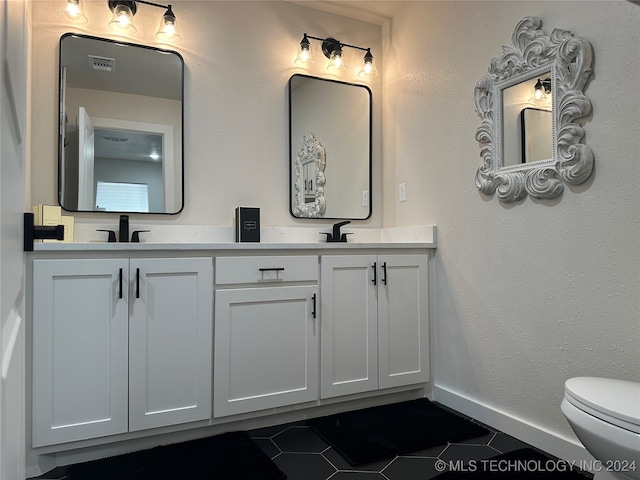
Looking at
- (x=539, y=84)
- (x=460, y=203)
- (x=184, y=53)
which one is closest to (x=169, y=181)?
(x=184, y=53)

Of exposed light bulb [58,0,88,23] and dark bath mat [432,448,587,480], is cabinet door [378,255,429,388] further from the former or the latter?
exposed light bulb [58,0,88,23]

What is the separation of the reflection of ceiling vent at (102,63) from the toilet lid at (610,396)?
2.54 m

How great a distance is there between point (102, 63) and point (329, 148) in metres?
1.38

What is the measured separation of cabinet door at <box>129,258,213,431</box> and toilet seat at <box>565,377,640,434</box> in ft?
4.81

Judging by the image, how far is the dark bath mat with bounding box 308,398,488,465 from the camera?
1.89 m

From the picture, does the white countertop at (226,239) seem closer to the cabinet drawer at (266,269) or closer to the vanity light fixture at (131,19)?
the cabinet drawer at (266,269)

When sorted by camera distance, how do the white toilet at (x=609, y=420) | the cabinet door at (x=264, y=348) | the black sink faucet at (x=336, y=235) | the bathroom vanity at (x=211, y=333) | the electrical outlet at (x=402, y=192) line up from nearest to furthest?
the white toilet at (x=609, y=420), the bathroom vanity at (x=211, y=333), the cabinet door at (x=264, y=348), the black sink faucet at (x=336, y=235), the electrical outlet at (x=402, y=192)

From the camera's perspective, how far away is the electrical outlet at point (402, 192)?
282cm

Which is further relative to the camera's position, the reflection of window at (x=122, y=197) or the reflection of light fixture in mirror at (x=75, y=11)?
the reflection of window at (x=122, y=197)

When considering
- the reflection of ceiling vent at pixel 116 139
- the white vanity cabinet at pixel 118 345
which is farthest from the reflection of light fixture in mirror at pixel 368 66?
the white vanity cabinet at pixel 118 345

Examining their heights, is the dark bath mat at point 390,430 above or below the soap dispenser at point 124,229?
below

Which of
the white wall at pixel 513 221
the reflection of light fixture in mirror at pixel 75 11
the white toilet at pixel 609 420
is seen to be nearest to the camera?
the white toilet at pixel 609 420

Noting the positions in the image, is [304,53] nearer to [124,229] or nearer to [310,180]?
[310,180]

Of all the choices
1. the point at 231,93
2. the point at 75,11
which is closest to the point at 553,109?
the point at 231,93
